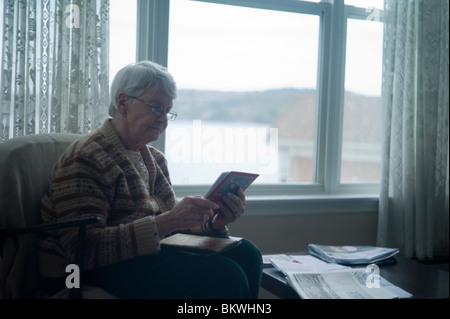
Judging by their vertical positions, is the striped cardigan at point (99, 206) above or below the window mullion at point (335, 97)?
below

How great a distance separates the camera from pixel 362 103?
2.54 meters

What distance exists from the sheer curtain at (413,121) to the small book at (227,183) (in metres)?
1.20

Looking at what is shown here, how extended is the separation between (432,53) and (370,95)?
388 mm

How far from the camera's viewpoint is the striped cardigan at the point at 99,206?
1166mm

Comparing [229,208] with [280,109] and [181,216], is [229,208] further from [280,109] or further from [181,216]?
[280,109]

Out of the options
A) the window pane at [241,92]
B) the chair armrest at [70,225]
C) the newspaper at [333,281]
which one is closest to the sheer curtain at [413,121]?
the window pane at [241,92]

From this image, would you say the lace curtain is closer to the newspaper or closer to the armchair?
the armchair

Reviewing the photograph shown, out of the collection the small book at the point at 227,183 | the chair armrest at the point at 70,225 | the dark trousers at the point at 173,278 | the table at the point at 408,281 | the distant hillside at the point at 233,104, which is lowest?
the table at the point at 408,281

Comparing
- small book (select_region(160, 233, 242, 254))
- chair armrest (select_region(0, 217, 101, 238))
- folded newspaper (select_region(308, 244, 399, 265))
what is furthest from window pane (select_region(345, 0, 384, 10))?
chair armrest (select_region(0, 217, 101, 238))

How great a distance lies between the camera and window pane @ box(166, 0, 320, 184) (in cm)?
218

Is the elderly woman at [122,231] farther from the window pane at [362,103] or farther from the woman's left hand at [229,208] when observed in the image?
the window pane at [362,103]

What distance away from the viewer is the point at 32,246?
1222mm

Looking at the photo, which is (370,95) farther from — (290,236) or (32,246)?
(32,246)
